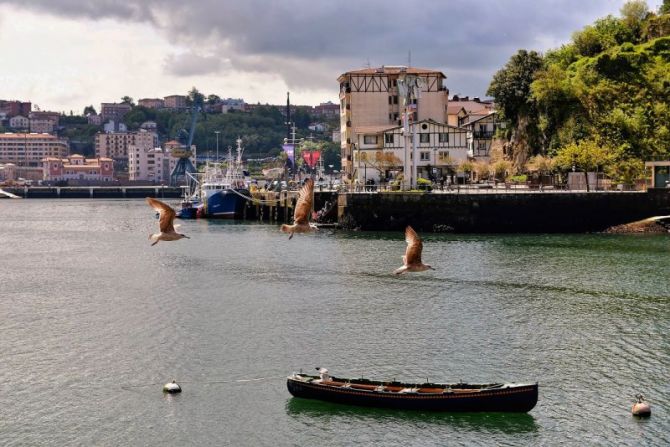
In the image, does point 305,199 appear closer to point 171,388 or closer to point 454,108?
point 171,388

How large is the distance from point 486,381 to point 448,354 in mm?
4398

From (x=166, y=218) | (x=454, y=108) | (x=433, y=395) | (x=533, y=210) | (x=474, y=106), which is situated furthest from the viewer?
(x=474, y=106)

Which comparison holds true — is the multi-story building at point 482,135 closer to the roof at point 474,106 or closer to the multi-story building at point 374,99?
the multi-story building at point 374,99

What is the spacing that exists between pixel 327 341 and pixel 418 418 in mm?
10998

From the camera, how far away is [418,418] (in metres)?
31.2

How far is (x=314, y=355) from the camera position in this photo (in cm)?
3909

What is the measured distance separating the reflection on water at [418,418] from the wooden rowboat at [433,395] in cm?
19

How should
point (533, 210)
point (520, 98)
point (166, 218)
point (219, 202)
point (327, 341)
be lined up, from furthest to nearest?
point (219, 202)
point (520, 98)
point (533, 210)
point (327, 341)
point (166, 218)

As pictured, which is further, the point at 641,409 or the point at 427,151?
the point at 427,151

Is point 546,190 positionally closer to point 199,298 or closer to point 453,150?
point 453,150

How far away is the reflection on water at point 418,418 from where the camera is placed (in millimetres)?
30547

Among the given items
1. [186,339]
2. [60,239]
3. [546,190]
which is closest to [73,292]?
[186,339]

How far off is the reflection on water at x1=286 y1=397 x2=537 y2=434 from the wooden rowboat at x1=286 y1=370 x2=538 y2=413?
0.19m

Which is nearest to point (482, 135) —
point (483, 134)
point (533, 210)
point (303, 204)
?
point (483, 134)
